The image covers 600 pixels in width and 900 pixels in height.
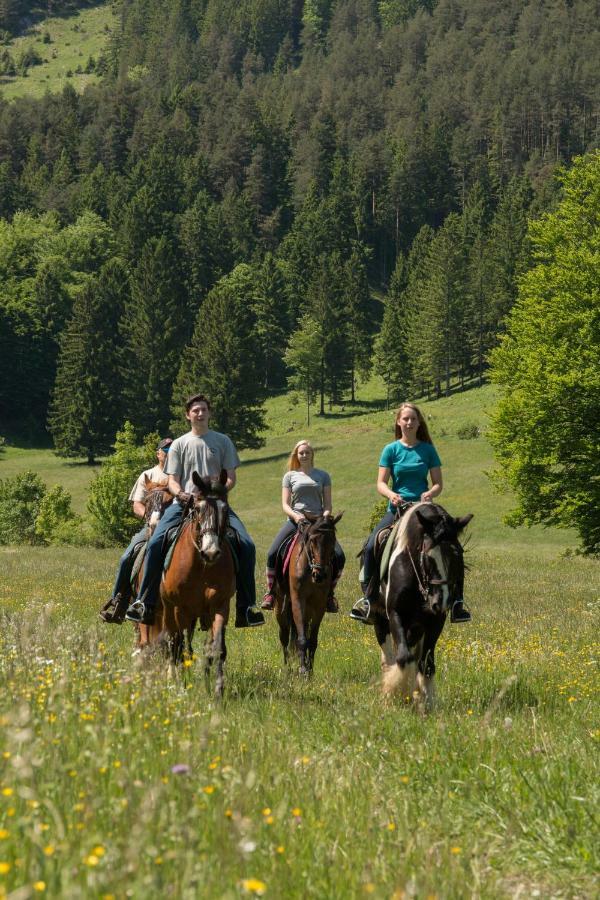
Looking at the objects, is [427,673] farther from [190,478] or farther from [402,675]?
[190,478]

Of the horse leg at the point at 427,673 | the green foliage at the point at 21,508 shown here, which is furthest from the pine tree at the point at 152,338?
the horse leg at the point at 427,673

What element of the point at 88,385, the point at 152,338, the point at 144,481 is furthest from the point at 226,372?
the point at 144,481

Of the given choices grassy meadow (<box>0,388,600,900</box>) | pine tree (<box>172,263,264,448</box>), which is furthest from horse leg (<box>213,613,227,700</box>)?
pine tree (<box>172,263,264,448</box>)

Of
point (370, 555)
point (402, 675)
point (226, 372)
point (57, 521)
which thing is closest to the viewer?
point (402, 675)

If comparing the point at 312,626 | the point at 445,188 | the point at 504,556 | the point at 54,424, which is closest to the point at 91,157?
the point at 445,188

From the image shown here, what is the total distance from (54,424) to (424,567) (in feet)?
296

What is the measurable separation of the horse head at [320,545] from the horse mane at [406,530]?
1.88 m

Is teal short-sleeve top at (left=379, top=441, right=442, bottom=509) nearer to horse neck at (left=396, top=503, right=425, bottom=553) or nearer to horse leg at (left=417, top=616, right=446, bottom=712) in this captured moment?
horse neck at (left=396, top=503, right=425, bottom=553)

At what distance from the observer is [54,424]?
95938mm

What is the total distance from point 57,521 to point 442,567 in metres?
46.2

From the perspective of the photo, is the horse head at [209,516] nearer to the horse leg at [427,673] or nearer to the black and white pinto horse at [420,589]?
the black and white pinto horse at [420,589]

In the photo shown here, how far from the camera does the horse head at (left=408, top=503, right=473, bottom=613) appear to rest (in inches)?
367

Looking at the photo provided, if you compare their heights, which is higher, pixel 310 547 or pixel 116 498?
pixel 310 547

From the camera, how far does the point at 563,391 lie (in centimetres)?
2927
